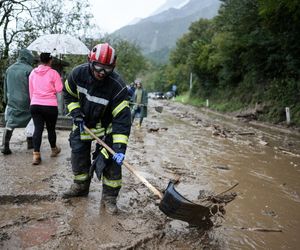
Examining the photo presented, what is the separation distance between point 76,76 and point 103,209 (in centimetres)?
162

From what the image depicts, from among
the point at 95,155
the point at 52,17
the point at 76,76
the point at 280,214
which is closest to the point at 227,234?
the point at 280,214

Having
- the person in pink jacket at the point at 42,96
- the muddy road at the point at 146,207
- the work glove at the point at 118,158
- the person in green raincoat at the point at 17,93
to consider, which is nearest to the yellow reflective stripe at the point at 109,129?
the work glove at the point at 118,158

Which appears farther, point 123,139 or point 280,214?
point 280,214

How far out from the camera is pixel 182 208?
11.5 ft

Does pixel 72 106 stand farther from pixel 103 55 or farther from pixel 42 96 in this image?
pixel 42 96

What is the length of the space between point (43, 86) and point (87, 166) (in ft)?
6.91

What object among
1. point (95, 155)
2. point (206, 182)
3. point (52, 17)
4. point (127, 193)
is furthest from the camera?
point (52, 17)

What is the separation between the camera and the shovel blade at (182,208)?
137 inches

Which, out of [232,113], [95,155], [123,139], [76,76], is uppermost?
[76,76]

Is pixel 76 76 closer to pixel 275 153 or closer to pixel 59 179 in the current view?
pixel 59 179

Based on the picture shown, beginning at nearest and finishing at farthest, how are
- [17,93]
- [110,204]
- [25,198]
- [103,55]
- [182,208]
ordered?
[182,208]
[103,55]
[110,204]
[25,198]
[17,93]

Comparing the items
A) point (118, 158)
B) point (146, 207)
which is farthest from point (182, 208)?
point (146, 207)

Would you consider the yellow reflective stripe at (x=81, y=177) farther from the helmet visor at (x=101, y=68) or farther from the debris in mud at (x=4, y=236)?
the helmet visor at (x=101, y=68)

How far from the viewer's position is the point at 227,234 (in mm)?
3873
